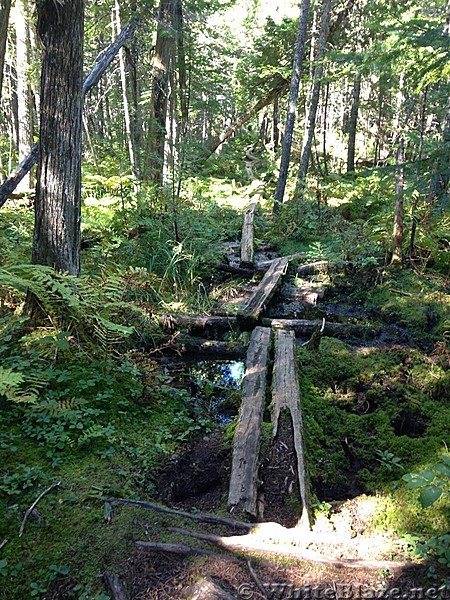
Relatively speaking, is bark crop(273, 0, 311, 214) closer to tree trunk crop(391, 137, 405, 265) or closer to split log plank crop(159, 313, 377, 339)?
tree trunk crop(391, 137, 405, 265)

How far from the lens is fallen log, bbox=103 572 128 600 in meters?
2.17

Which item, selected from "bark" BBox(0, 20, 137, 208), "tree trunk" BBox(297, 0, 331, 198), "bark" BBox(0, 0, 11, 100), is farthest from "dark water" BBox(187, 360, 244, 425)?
"tree trunk" BBox(297, 0, 331, 198)

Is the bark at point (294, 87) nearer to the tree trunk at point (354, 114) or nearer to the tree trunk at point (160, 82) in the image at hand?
the tree trunk at point (354, 114)

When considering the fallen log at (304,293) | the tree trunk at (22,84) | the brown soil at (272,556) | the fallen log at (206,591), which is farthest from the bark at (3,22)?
the tree trunk at (22,84)

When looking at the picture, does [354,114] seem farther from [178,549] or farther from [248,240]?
[178,549]

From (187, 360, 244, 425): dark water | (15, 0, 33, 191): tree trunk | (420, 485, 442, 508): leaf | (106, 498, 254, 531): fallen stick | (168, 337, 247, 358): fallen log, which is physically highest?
(15, 0, 33, 191): tree trunk

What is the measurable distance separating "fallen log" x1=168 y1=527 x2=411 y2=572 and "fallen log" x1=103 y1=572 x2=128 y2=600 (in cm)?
48

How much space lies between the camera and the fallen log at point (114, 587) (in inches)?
85.4

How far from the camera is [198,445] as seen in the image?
3975mm

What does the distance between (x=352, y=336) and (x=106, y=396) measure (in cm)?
426

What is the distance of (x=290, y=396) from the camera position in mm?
4297

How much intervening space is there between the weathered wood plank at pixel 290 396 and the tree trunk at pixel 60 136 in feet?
8.92

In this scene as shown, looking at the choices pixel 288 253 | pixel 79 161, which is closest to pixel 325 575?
pixel 79 161

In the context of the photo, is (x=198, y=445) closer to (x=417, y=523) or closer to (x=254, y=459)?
(x=254, y=459)
